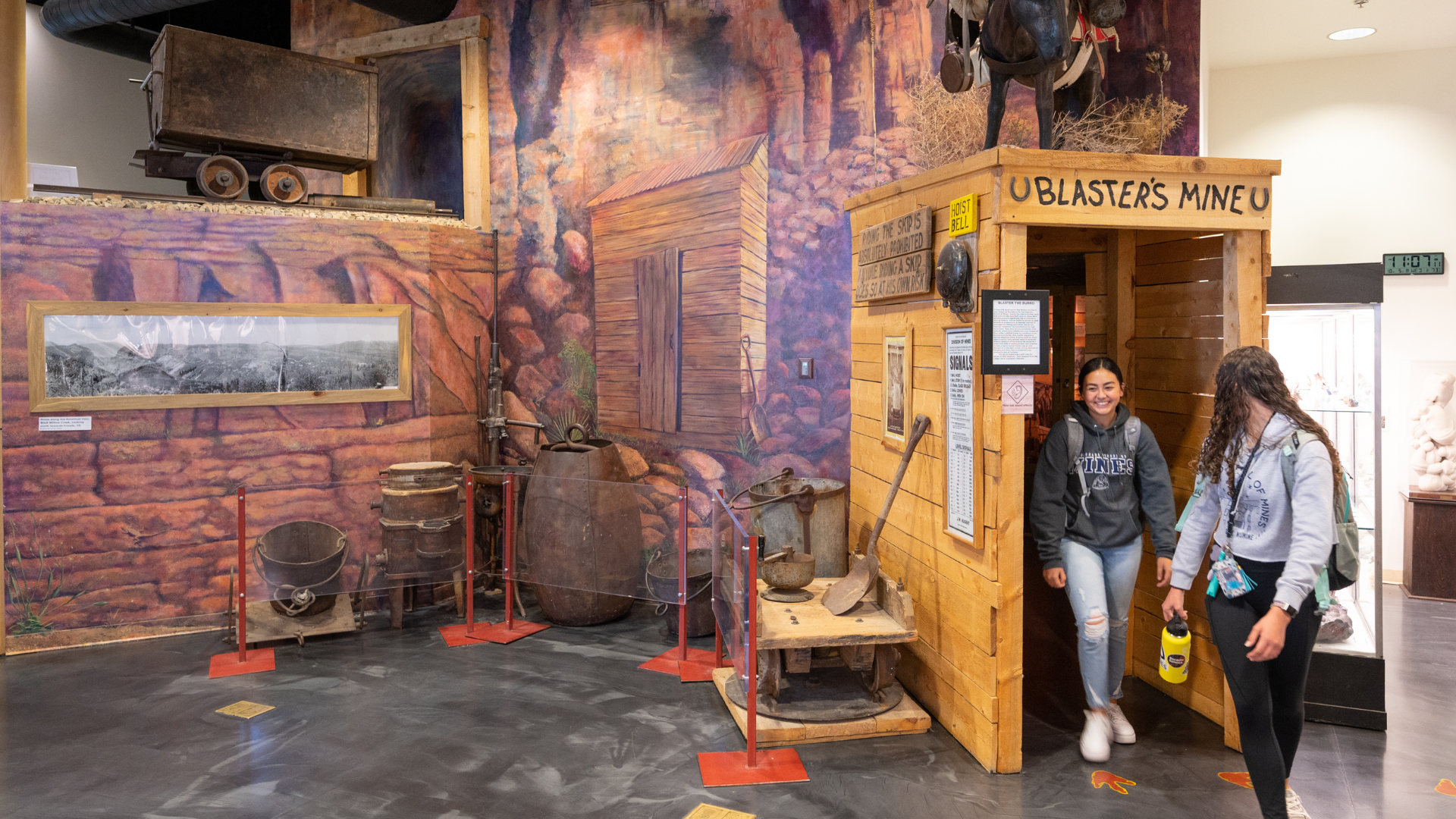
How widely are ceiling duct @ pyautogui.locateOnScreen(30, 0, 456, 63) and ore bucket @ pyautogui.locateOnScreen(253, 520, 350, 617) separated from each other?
357cm

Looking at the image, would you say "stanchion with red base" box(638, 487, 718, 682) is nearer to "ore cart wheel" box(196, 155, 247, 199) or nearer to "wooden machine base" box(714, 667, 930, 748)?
"wooden machine base" box(714, 667, 930, 748)

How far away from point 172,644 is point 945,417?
463 cm

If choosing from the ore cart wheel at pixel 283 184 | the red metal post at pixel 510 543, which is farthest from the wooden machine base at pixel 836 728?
the ore cart wheel at pixel 283 184

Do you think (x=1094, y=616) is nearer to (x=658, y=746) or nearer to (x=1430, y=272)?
(x=658, y=746)

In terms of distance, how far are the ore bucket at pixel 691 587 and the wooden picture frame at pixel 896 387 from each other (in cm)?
136

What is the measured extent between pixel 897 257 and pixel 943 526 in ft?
4.03

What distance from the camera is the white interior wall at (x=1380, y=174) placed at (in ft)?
19.9

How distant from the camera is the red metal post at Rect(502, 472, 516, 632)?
5.29 meters

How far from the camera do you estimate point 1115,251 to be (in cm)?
431

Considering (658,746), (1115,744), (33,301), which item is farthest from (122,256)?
(1115,744)

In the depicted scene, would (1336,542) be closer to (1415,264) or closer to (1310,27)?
(1310,27)

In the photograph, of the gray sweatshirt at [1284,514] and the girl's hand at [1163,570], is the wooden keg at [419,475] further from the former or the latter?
the gray sweatshirt at [1284,514]

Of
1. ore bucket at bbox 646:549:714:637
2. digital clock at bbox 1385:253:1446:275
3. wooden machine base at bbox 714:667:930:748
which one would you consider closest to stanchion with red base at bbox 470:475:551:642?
ore bucket at bbox 646:549:714:637

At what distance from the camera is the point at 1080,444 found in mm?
3541
